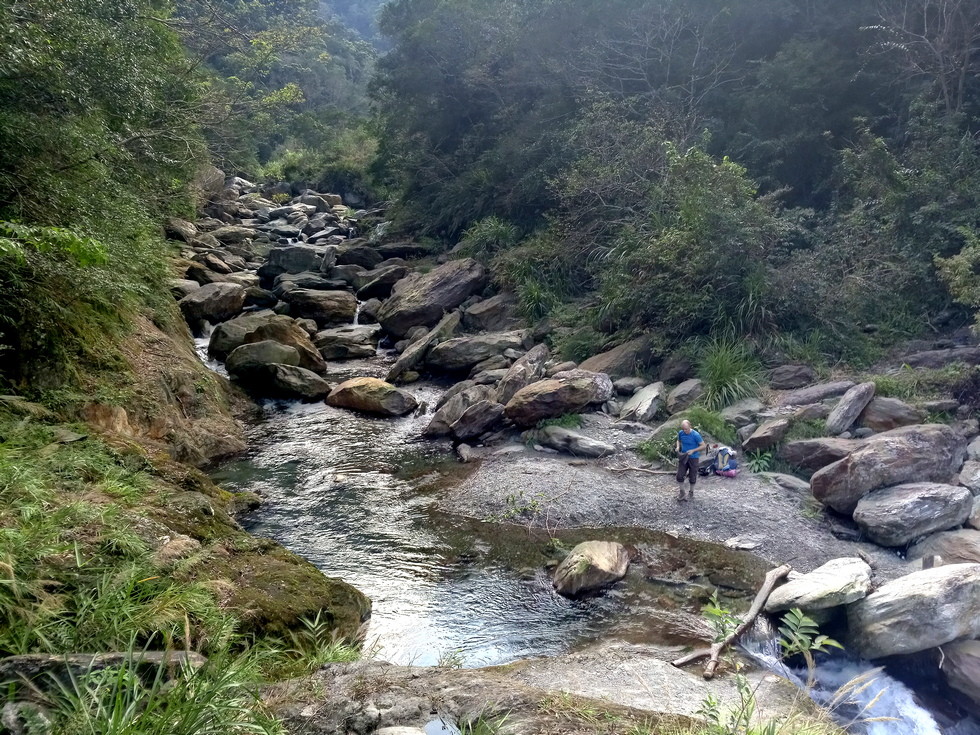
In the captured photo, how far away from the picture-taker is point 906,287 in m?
12.5

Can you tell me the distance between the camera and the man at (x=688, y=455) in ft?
30.6

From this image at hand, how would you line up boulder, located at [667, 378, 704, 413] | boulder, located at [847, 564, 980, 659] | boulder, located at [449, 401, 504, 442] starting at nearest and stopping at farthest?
boulder, located at [847, 564, 980, 659] < boulder, located at [667, 378, 704, 413] < boulder, located at [449, 401, 504, 442]

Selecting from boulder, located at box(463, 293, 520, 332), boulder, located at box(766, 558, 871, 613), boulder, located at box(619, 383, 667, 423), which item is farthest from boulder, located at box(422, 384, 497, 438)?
boulder, located at box(766, 558, 871, 613)

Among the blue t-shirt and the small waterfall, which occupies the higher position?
the blue t-shirt

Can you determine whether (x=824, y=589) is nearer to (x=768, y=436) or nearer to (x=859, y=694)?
(x=859, y=694)

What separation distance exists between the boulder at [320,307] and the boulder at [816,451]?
42.9ft

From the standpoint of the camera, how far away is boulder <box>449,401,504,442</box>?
1187 centimetres

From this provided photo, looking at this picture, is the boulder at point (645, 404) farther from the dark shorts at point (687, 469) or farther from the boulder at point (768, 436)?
the dark shorts at point (687, 469)

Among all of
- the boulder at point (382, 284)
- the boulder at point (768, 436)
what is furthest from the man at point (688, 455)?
the boulder at point (382, 284)

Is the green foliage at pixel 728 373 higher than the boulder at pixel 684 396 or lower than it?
higher

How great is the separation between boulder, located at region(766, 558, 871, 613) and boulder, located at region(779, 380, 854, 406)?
4278mm

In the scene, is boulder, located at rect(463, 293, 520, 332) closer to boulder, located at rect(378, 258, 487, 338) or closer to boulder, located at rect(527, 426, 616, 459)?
boulder, located at rect(378, 258, 487, 338)

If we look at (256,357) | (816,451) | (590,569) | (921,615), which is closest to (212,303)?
(256,357)

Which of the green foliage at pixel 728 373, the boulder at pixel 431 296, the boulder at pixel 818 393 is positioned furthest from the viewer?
the boulder at pixel 431 296
